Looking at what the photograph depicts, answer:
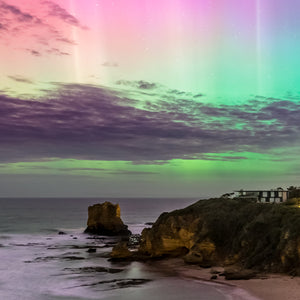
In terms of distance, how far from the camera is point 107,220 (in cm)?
11744

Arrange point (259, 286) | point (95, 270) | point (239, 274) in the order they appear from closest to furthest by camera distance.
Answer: point (259, 286) < point (239, 274) < point (95, 270)

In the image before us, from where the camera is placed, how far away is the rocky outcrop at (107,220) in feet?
379

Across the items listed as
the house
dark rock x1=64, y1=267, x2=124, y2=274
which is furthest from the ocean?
the house

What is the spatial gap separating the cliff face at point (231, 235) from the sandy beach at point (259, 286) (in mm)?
3480

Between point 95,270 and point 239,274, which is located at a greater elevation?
point 239,274

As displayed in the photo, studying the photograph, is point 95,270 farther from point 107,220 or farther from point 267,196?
point 107,220

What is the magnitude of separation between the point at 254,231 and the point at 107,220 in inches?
2695

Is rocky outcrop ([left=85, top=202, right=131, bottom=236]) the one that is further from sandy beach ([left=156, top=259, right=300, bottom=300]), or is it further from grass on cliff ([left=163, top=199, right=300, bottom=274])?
sandy beach ([left=156, top=259, right=300, bottom=300])

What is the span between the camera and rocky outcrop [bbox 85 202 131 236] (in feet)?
379

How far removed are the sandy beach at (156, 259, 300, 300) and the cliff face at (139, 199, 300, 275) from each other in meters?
3.48

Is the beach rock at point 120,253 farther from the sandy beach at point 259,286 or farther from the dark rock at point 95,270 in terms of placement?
the sandy beach at point 259,286

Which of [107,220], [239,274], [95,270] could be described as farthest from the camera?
[107,220]

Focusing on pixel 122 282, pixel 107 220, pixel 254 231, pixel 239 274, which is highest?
pixel 254 231

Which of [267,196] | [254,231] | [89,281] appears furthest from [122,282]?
[267,196]
